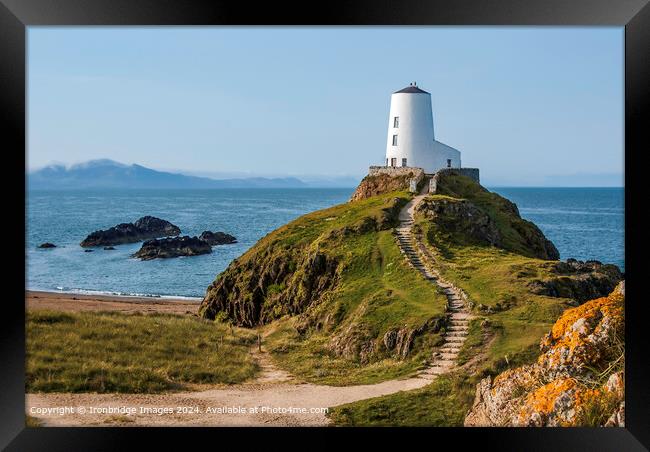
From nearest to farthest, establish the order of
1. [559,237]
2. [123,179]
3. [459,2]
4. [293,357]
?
[459,2], [293,357], [559,237], [123,179]

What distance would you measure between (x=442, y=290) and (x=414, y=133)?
27.6 feet

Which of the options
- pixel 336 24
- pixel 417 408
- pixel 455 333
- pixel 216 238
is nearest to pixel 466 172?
pixel 455 333

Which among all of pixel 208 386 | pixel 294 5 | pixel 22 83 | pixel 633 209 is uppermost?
pixel 294 5

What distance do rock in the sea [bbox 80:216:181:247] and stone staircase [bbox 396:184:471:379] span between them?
28724 millimetres

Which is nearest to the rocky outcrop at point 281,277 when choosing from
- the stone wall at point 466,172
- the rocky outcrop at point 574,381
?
the stone wall at point 466,172

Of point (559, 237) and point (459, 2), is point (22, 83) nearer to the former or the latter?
point (459, 2)

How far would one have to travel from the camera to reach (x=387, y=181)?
1027 inches

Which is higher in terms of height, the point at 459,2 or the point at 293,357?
the point at 459,2

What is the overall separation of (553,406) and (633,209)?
2716mm

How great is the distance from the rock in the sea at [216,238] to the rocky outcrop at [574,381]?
33965mm

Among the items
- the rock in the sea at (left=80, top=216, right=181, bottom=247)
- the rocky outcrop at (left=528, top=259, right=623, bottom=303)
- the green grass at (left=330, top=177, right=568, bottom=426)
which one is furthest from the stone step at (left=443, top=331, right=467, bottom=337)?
the rock in the sea at (left=80, top=216, right=181, bottom=247)

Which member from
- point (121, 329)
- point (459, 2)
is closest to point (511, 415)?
point (459, 2)

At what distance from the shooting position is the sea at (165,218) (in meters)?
38.0

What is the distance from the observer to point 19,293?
406 inches
